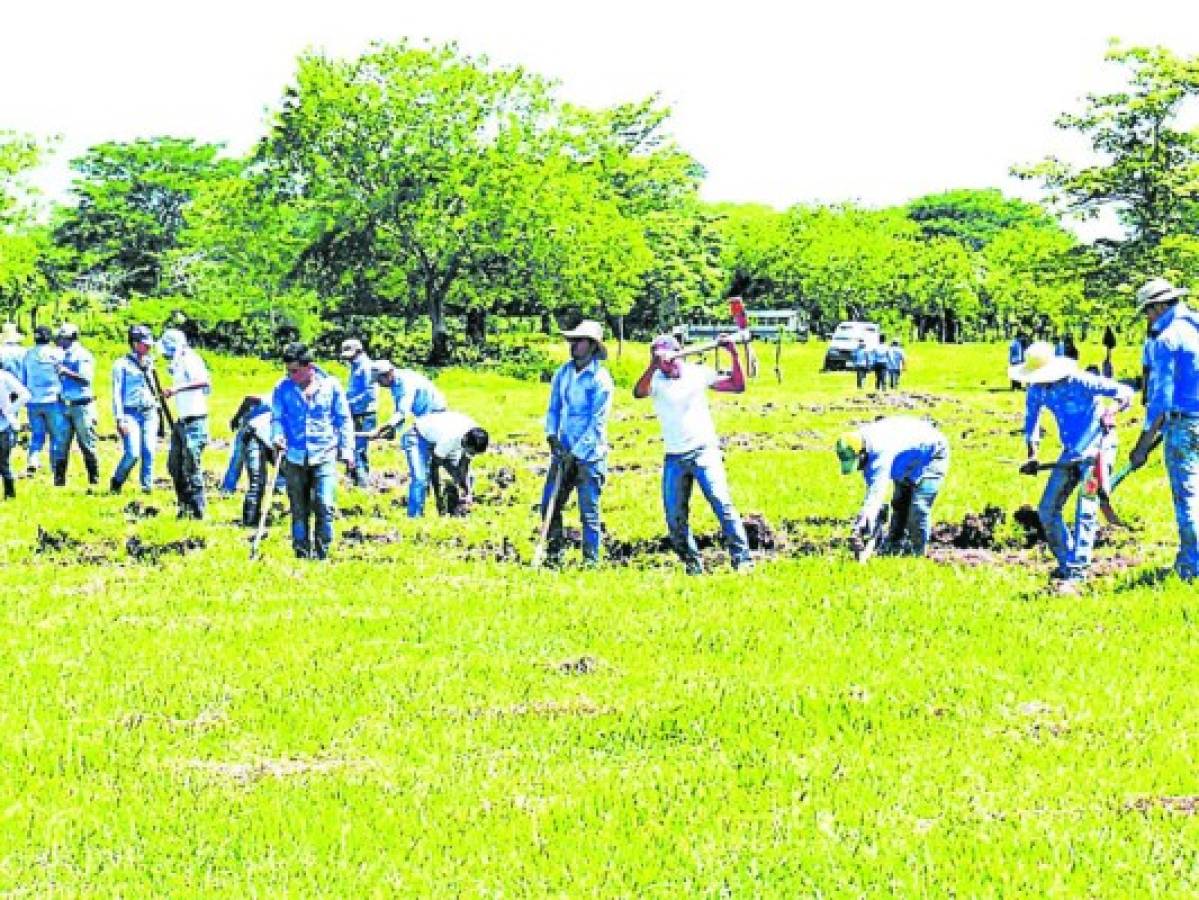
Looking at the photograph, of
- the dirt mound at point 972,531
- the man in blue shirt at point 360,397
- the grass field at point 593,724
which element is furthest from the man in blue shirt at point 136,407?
the dirt mound at point 972,531

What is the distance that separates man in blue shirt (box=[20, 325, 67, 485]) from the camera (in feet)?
72.8

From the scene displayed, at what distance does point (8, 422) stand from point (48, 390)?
1.78 meters

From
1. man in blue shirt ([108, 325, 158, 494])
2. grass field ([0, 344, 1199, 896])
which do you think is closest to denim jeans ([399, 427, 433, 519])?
grass field ([0, 344, 1199, 896])

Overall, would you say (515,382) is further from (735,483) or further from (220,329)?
(735,483)

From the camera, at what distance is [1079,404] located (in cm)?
1273

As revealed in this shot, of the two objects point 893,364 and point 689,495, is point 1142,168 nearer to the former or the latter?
point 893,364

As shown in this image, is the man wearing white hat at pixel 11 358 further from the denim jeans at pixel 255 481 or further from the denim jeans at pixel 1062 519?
the denim jeans at pixel 1062 519

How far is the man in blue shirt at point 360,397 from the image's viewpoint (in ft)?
71.6

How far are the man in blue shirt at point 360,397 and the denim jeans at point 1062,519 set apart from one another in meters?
11.5

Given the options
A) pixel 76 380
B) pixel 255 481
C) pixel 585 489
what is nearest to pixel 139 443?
pixel 76 380

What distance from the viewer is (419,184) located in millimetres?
56781

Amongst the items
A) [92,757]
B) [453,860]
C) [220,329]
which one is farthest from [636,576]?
[220,329]

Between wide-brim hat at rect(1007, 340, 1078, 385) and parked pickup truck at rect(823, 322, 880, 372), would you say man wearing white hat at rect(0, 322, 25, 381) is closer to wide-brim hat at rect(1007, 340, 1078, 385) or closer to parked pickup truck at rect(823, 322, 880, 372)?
wide-brim hat at rect(1007, 340, 1078, 385)

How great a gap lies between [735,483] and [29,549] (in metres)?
9.77
